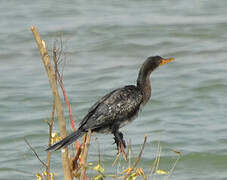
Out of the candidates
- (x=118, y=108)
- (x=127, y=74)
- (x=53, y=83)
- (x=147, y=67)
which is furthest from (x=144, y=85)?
(x=127, y=74)

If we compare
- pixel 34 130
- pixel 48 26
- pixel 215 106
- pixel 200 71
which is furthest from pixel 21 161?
pixel 48 26

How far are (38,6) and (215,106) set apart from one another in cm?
729

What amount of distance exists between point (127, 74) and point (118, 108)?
21.9ft

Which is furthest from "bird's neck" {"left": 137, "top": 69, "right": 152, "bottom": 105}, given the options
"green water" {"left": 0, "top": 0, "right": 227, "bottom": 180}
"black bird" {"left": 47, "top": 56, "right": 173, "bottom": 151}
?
"green water" {"left": 0, "top": 0, "right": 227, "bottom": 180}

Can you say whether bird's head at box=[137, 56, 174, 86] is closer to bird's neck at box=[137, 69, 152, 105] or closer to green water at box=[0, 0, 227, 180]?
bird's neck at box=[137, 69, 152, 105]

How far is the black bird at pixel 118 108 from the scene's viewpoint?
5375 millimetres

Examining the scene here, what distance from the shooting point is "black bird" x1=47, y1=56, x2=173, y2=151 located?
5.38m

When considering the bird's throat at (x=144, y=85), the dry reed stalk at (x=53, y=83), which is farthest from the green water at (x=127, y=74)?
the dry reed stalk at (x=53, y=83)

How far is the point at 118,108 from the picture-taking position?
555 centimetres

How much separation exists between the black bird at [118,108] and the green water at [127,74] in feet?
7.69

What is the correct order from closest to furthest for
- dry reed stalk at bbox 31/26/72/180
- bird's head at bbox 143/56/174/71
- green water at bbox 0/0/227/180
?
dry reed stalk at bbox 31/26/72/180 < bird's head at bbox 143/56/174/71 < green water at bbox 0/0/227/180

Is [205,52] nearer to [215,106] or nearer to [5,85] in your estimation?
[215,106]

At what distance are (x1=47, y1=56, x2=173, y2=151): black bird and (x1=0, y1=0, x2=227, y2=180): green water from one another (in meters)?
2.34

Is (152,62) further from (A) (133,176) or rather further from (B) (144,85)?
(A) (133,176)
